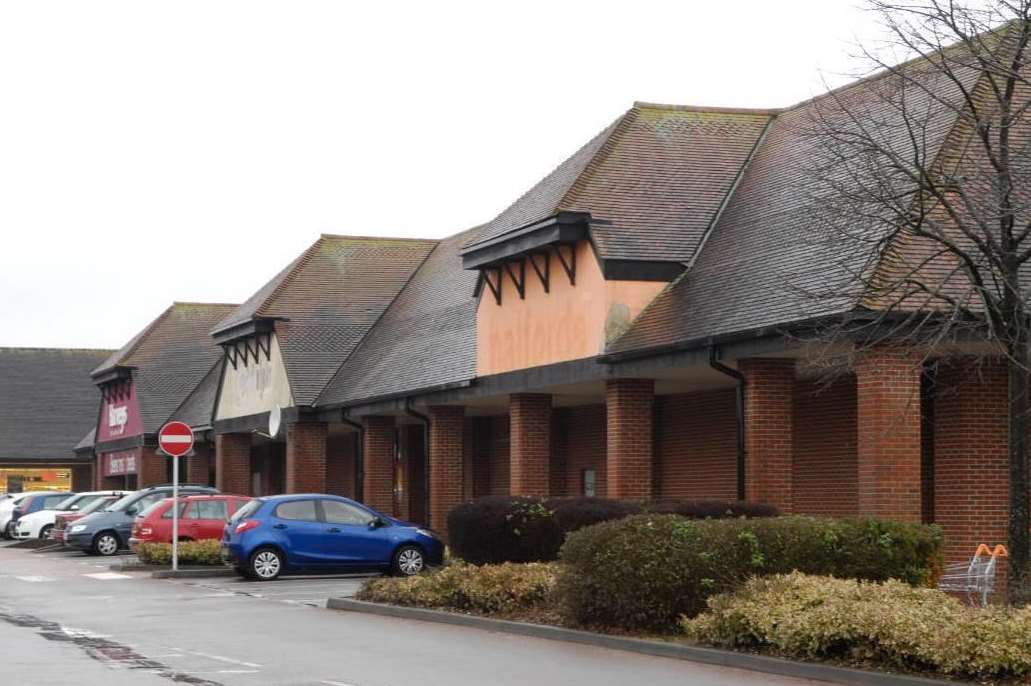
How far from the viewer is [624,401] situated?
97.3ft

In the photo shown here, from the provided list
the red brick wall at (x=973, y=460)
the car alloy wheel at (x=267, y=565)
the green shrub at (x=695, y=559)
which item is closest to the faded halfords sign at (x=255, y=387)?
the car alloy wheel at (x=267, y=565)


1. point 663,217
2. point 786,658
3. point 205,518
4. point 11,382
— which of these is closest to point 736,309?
point 663,217

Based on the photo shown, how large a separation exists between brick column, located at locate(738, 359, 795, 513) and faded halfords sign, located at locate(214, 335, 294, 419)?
73.6 feet

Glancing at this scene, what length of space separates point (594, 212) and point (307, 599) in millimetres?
9096

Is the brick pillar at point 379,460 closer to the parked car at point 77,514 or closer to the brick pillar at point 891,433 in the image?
the parked car at point 77,514

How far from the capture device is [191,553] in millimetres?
33844

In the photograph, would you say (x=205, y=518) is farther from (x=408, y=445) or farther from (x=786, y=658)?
(x=786, y=658)

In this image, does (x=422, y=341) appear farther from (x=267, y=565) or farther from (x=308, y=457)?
(x=267, y=565)

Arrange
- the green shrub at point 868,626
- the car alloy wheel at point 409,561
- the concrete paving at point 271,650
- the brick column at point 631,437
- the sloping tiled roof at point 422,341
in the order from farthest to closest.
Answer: the sloping tiled roof at point 422,341, the car alloy wheel at point 409,561, the brick column at point 631,437, the concrete paving at point 271,650, the green shrub at point 868,626

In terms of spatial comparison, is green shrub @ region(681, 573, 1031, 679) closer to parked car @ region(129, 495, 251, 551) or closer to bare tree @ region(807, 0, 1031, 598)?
bare tree @ region(807, 0, 1031, 598)

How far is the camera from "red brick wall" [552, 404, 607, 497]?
3716 centimetres

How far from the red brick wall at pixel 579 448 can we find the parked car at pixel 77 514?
12.1 meters

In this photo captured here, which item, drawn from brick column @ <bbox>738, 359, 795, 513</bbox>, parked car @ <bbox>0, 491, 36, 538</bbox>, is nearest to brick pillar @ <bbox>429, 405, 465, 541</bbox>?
brick column @ <bbox>738, 359, 795, 513</bbox>

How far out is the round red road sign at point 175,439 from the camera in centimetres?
3344
